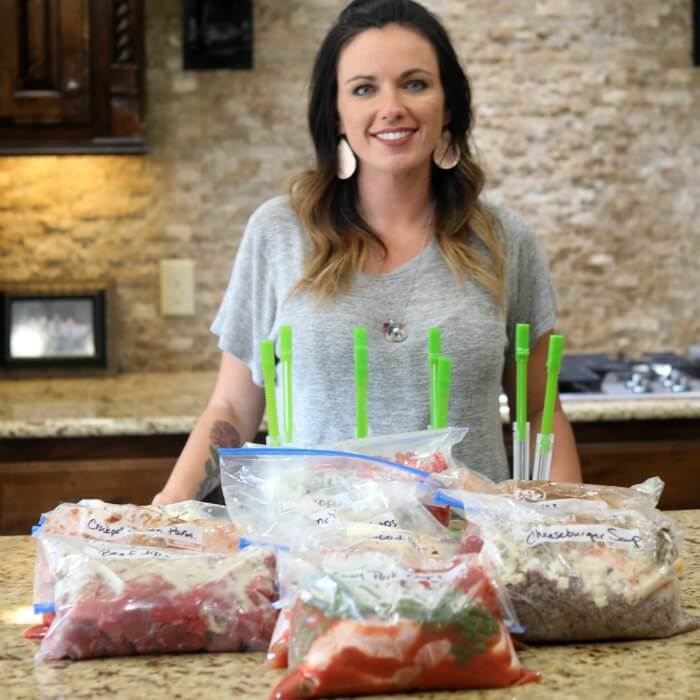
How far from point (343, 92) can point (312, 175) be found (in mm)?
154

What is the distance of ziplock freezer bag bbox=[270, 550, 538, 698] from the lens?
93cm

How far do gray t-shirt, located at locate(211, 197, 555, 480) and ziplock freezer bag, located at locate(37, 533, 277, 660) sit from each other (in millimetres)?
792

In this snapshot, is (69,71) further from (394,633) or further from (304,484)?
(394,633)

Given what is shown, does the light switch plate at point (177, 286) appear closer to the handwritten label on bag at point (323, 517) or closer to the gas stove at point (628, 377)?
A: the gas stove at point (628, 377)

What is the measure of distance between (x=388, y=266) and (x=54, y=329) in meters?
1.46

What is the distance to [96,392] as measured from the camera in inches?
113

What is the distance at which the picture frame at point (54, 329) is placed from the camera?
121 inches

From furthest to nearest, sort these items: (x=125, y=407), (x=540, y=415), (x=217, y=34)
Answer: (x=217, y=34)
(x=125, y=407)
(x=540, y=415)

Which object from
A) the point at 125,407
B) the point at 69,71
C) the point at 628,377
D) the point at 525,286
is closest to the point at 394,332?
the point at 525,286

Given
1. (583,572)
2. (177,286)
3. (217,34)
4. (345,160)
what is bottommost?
(583,572)

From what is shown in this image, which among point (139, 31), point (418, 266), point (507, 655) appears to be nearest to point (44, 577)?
point (507, 655)

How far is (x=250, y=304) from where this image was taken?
1.94 meters

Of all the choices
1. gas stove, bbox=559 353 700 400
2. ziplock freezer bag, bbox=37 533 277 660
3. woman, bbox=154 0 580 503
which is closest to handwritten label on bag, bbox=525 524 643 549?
ziplock freezer bag, bbox=37 533 277 660

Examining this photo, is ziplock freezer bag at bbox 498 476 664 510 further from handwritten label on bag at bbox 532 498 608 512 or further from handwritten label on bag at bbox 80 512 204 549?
handwritten label on bag at bbox 80 512 204 549
